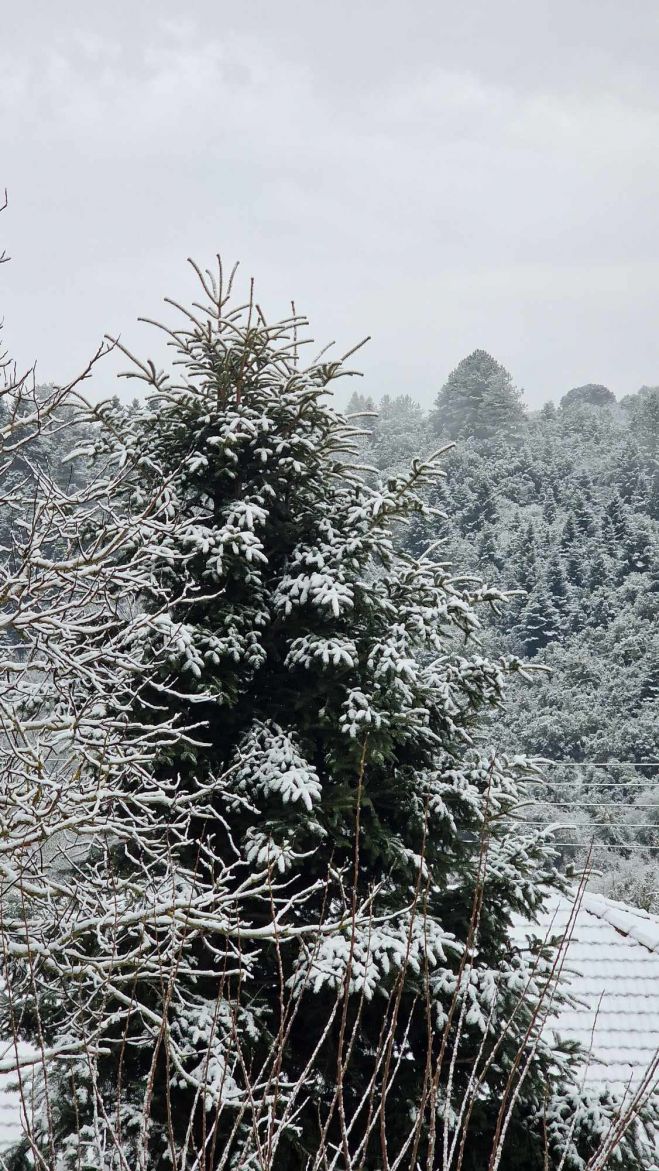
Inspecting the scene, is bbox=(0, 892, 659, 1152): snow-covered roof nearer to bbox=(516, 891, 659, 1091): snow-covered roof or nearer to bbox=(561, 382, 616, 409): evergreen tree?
bbox=(516, 891, 659, 1091): snow-covered roof

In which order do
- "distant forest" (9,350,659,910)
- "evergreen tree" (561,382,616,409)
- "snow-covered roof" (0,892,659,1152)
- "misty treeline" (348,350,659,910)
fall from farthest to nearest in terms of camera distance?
"evergreen tree" (561,382,616,409) < "misty treeline" (348,350,659,910) < "distant forest" (9,350,659,910) < "snow-covered roof" (0,892,659,1152)

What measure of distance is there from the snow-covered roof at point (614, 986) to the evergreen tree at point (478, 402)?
28495mm

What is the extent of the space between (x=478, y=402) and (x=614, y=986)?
31789mm

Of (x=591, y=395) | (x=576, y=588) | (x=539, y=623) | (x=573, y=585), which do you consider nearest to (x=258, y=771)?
(x=539, y=623)

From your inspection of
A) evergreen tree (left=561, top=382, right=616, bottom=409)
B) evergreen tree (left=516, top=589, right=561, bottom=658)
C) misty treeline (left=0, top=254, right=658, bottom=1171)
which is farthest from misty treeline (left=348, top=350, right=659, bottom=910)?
evergreen tree (left=561, top=382, right=616, bottom=409)

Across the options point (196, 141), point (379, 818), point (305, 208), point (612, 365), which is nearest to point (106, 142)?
point (379, 818)

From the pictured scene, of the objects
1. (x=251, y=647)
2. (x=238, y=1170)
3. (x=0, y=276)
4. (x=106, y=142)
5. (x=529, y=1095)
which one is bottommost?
(x=529, y=1095)

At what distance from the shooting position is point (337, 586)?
15.6 ft

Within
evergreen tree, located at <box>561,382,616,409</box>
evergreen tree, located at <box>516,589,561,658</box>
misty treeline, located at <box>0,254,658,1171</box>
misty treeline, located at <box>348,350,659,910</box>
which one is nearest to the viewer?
misty treeline, located at <box>0,254,658,1171</box>

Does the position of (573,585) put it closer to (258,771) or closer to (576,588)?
(576,588)

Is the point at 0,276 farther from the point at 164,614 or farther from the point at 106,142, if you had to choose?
the point at 106,142

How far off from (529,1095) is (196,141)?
179 feet

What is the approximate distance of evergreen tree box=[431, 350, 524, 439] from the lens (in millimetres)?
36438

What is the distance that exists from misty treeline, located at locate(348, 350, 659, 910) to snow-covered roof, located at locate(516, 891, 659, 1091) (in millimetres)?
5871
